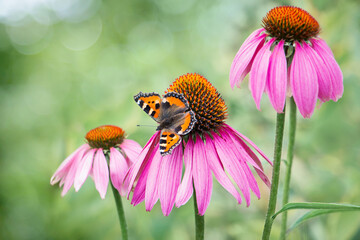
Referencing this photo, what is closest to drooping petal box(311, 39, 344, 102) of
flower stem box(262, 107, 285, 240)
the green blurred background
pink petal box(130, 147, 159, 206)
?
flower stem box(262, 107, 285, 240)

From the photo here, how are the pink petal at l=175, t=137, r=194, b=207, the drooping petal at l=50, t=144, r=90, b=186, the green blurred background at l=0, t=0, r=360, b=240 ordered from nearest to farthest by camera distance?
the pink petal at l=175, t=137, r=194, b=207, the drooping petal at l=50, t=144, r=90, b=186, the green blurred background at l=0, t=0, r=360, b=240

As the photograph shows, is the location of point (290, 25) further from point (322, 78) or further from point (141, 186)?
point (141, 186)

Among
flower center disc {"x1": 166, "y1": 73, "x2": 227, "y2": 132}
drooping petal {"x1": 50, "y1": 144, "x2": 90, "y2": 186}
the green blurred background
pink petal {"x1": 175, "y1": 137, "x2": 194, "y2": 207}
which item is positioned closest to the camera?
pink petal {"x1": 175, "y1": 137, "x2": 194, "y2": 207}

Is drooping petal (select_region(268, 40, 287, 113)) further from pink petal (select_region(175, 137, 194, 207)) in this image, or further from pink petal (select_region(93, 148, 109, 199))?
pink petal (select_region(93, 148, 109, 199))

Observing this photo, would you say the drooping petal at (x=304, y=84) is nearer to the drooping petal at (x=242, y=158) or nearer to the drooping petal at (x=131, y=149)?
the drooping petal at (x=242, y=158)

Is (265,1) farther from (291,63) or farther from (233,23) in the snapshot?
(291,63)

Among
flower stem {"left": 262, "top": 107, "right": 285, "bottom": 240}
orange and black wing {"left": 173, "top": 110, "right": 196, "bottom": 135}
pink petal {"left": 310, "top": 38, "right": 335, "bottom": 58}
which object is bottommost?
flower stem {"left": 262, "top": 107, "right": 285, "bottom": 240}

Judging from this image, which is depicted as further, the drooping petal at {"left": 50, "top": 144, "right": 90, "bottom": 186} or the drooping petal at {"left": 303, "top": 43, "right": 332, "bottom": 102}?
the drooping petal at {"left": 50, "top": 144, "right": 90, "bottom": 186}

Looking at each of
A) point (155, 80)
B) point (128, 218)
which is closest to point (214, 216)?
point (128, 218)
